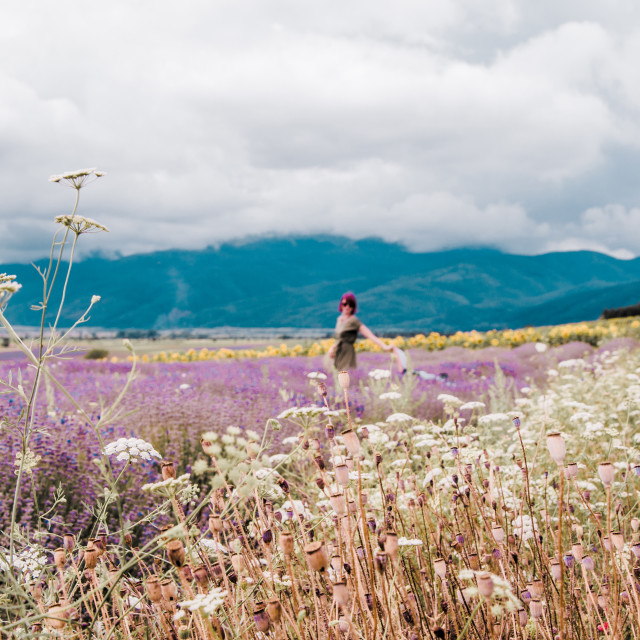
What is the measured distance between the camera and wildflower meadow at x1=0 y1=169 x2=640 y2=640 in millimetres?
1437

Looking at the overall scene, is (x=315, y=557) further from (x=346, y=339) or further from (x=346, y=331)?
(x=346, y=339)

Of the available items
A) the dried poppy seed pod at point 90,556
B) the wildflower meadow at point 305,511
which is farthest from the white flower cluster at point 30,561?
the dried poppy seed pod at point 90,556

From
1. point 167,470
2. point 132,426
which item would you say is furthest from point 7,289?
point 132,426

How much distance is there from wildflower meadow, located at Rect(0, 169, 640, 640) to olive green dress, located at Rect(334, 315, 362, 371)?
32cm

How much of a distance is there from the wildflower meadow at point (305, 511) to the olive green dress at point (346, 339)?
32 cm

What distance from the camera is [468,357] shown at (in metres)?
14.2

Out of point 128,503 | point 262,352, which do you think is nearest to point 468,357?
point 262,352

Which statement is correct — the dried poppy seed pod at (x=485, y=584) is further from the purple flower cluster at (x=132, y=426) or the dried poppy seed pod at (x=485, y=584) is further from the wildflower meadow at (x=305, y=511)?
the purple flower cluster at (x=132, y=426)

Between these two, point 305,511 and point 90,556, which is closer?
point 90,556

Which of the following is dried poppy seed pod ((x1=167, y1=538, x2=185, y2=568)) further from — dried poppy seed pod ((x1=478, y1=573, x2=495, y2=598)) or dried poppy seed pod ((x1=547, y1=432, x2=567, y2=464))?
dried poppy seed pod ((x1=547, y1=432, x2=567, y2=464))

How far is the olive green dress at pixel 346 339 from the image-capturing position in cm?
856

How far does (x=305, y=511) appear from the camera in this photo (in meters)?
2.45

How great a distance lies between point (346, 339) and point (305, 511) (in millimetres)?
6347

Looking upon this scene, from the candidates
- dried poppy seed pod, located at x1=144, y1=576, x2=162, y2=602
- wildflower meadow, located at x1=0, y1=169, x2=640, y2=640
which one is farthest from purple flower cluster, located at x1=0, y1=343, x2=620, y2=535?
dried poppy seed pod, located at x1=144, y1=576, x2=162, y2=602
